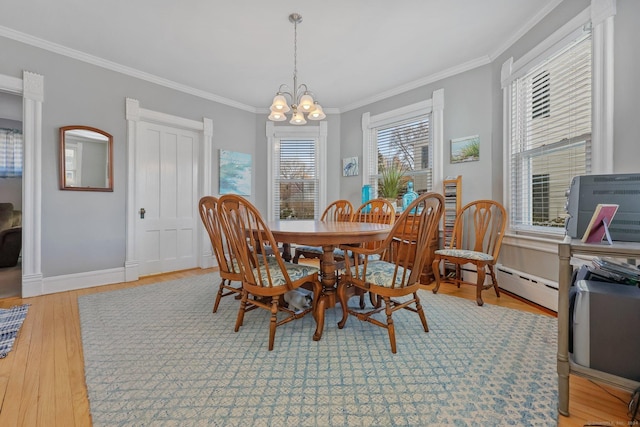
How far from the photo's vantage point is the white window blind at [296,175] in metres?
4.71

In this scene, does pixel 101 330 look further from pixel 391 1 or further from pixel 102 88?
pixel 391 1

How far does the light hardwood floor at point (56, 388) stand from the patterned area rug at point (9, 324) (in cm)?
3

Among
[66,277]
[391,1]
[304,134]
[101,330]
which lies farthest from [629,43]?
[66,277]

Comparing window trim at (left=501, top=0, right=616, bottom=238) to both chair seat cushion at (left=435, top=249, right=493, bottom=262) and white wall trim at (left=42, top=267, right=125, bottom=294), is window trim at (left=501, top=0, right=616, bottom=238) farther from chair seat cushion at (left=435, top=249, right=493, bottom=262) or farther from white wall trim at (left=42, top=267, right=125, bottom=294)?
white wall trim at (left=42, top=267, right=125, bottom=294)

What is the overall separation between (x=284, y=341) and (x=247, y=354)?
0.25 meters

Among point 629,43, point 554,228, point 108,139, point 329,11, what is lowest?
point 554,228

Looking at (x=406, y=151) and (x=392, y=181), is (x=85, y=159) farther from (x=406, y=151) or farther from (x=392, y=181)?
(x=406, y=151)

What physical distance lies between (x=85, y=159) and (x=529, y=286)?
4.71 m

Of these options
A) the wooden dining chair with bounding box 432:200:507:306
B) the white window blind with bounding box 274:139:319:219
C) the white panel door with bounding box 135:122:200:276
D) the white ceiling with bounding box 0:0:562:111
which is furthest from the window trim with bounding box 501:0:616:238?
the white panel door with bounding box 135:122:200:276

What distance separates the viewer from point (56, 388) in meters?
1.37

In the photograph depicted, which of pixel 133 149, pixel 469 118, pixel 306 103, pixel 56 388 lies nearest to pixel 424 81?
pixel 469 118

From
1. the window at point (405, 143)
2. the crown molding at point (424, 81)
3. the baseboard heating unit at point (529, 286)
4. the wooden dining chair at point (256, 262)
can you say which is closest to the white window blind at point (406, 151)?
the window at point (405, 143)

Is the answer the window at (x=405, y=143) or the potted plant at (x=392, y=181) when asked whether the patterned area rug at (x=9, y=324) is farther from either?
the window at (x=405, y=143)

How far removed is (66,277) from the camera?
2992 millimetres
